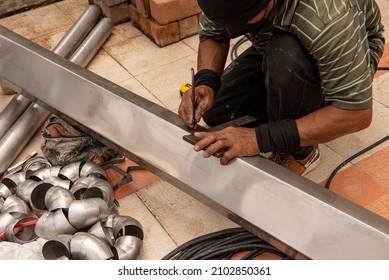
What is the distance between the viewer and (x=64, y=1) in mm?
4211

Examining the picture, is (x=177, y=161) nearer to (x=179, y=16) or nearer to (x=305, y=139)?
(x=305, y=139)

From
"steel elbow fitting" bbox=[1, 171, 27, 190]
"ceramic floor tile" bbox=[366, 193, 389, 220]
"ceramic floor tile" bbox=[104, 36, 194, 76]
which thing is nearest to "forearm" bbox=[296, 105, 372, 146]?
"ceramic floor tile" bbox=[366, 193, 389, 220]

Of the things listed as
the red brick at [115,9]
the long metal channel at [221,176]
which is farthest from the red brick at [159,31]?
the long metal channel at [221,176]

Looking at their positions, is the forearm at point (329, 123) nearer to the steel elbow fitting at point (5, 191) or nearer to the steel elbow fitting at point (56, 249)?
the steel elbow fitting at point (56, 249)

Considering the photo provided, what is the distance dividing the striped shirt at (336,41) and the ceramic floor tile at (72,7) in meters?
2.66

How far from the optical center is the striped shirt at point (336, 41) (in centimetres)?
163

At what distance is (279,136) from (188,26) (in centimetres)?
190

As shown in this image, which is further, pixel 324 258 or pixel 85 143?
pixel 85 143

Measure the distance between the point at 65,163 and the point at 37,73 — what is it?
610 mm

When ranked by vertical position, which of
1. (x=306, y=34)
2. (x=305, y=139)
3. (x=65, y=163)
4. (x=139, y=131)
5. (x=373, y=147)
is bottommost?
(x=373, y=147)

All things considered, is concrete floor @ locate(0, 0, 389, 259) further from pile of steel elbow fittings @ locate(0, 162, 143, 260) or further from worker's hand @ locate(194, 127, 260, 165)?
worker's hand @ locate(194, 127, 260, 165)

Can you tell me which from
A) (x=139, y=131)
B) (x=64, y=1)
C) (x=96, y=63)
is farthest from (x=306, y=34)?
(x=64, y=1)

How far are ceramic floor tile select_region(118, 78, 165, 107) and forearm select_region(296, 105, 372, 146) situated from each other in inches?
53.0

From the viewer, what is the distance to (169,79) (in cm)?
315
